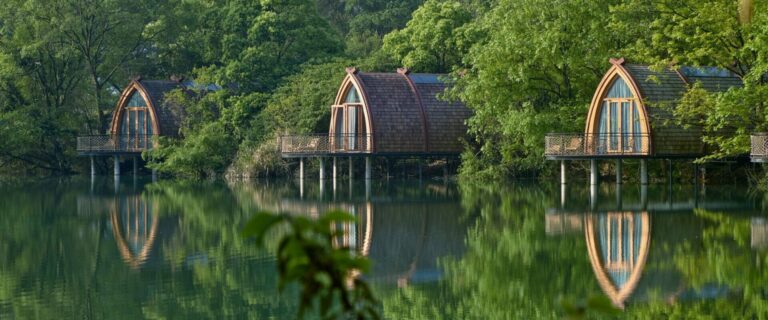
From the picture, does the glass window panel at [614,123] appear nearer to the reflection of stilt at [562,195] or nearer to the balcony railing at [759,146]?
the reflection of stilt at [562,195]

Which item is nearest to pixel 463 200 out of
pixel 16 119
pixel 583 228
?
pixel 583 228

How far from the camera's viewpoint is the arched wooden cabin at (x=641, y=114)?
35.8 meters

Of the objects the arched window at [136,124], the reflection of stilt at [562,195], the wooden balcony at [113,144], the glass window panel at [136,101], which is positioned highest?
the glass window panel at [136,101]

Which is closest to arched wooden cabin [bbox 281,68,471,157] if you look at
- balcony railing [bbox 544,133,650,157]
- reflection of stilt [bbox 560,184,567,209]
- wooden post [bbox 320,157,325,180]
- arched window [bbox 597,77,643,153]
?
wooden post [bbox 320,157,325,180]

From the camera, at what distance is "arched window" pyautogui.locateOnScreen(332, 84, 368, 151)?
4425cm

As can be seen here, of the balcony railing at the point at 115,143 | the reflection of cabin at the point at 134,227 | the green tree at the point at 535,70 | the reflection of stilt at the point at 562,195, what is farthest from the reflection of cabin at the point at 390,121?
the reflection of cabin at the point at 134,227

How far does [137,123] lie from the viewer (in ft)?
174

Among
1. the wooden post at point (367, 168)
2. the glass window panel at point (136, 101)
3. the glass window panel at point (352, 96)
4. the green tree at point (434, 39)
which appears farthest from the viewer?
the glass window panel at point (136, 101)

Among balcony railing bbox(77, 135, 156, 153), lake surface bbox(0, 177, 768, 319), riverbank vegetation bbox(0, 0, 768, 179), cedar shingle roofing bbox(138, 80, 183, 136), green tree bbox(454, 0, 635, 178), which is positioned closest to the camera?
lake surface bbox(0, 177, 768, 319)

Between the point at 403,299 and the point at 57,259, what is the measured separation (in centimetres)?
773

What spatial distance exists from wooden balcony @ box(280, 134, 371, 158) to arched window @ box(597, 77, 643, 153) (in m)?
9.14

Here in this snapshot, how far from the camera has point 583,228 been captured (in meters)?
24.7

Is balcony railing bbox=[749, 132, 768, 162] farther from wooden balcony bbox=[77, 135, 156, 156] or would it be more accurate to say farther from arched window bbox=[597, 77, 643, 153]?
wooden balcony bbox=[77, 135, 156, 156]

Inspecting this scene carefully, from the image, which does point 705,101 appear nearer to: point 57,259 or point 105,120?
point 57,259
